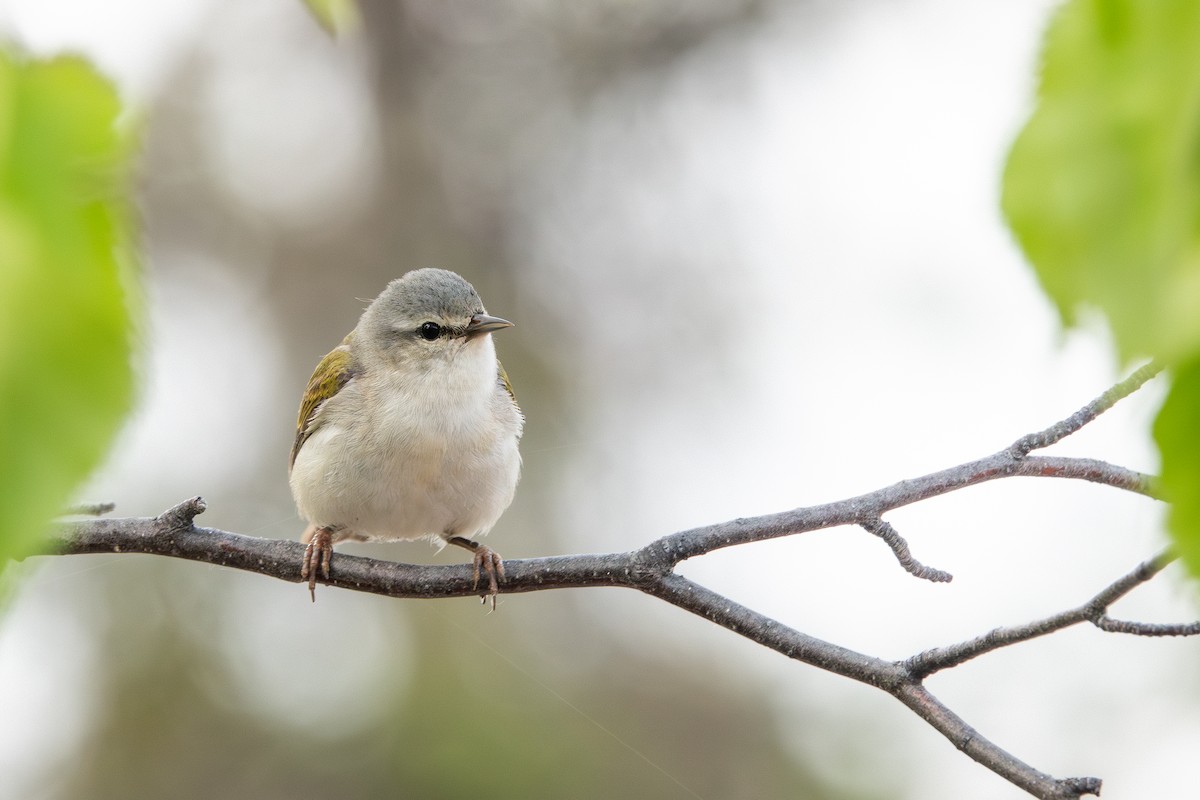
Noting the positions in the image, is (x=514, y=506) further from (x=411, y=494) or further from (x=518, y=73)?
(x=411, y=494)

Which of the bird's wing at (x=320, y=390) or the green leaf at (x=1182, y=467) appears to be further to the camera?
the bird's wing at (x=320, y=390)

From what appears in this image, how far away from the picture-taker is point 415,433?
12.2 feet

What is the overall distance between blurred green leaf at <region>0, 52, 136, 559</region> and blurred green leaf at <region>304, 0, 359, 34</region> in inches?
7.9

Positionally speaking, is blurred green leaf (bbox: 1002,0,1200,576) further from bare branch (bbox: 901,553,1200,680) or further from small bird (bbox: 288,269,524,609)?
small bird (bbox: 288,269,524,609)

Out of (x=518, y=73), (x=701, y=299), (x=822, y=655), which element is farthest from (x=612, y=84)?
(x=822, y=655)

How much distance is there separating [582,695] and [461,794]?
4.51 ft

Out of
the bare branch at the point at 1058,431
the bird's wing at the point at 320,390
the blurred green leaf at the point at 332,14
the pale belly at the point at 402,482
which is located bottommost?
the blurred green leaf at the point at 332,14

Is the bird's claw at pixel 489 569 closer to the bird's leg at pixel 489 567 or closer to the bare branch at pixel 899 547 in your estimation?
the bird's leg at pixel 489 567

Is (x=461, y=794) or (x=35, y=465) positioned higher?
(x=461, y=794)

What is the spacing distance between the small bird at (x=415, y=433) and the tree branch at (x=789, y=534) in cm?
83

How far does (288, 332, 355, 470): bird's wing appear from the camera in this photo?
4.09 meters

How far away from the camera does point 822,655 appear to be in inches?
83.8

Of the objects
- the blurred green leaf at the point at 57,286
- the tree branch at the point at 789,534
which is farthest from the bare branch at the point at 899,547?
the blurred green leaf at the point at 57,286

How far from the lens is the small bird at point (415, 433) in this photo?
3.73 m
